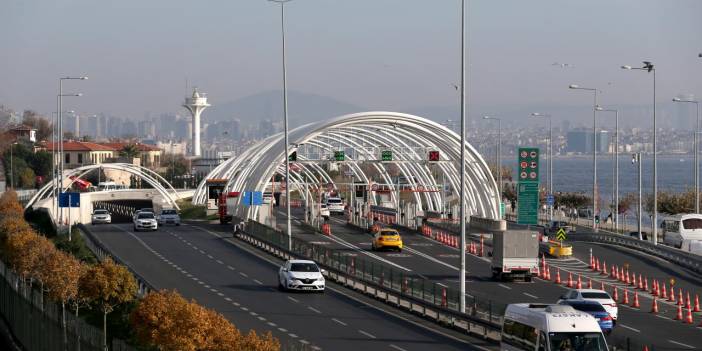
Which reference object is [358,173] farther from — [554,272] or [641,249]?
[554,272]

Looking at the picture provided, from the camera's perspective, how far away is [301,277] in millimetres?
45312

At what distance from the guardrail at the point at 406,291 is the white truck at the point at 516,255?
647cm

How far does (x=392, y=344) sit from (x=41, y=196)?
257 ft

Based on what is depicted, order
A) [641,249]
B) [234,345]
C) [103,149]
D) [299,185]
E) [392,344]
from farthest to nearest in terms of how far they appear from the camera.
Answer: [103,149] → [299,185] → [641,249] → [392,344] → [234,345]

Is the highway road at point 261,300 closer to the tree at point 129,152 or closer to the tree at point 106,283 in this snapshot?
the tree at point 106,283

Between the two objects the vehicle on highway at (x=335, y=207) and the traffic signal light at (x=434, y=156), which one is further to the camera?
the vehicle on highway at (x=335, y=207)

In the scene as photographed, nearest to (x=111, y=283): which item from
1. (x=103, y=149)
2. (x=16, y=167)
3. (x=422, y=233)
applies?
(x=422, y=233)

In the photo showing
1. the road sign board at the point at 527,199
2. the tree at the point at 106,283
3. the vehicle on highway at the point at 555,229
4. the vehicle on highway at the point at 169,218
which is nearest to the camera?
the tree at the point at 106,283

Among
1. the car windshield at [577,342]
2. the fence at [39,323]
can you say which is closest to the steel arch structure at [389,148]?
the fence at [39,323]

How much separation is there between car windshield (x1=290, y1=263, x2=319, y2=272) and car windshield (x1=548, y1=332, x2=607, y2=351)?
22.5 meters

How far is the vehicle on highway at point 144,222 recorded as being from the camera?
78188mm

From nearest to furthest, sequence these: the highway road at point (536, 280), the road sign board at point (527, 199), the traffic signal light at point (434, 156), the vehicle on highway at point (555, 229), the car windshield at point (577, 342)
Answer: the car windshield at point (577, 342)
the highway road at point (536, 280)
the road sign board at point (527, 199)
the traffic signal light at point (434, 156)
the vehicle on highway at point (555, 229)

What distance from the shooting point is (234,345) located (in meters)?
20.2

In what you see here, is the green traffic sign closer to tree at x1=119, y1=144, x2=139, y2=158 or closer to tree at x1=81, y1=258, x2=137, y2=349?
tree at x1=81, y1=258, x2=137, y2=349
